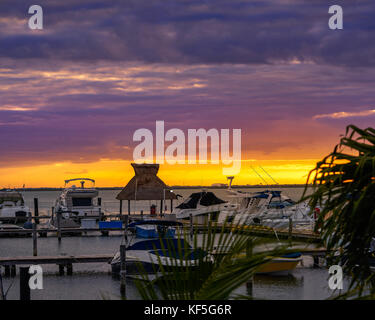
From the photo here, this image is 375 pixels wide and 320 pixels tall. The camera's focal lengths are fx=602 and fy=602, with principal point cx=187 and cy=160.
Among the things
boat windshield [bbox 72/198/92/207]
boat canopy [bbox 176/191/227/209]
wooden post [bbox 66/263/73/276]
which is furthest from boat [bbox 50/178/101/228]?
wooden post [bbox 66/263/73/276]

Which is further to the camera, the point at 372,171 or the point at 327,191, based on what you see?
the point at 327,191

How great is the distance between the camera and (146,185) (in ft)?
192

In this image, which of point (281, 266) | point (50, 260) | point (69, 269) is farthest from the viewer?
point (69, 269)

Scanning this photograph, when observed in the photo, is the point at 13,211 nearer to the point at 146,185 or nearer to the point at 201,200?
the point at 146,185

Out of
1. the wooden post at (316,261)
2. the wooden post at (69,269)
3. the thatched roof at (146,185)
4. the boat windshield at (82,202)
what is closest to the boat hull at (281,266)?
the wooden post at (316,261)

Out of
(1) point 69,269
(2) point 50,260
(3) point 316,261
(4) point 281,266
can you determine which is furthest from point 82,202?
(4) point 281,266

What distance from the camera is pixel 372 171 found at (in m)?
7.07

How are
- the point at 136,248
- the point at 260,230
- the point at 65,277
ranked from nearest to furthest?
the point at 260,230 → the point at 136,248 → the point at 65,277

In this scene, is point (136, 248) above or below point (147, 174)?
below

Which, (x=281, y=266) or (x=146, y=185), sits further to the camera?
(x=146, y=185)

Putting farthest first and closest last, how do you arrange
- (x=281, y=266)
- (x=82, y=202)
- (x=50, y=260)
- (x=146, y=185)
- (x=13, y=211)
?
(x=13, y=211) < (x=82, y=202) < (x=146, y=185) < (x=281, y=266) < (x=50, y=260)
